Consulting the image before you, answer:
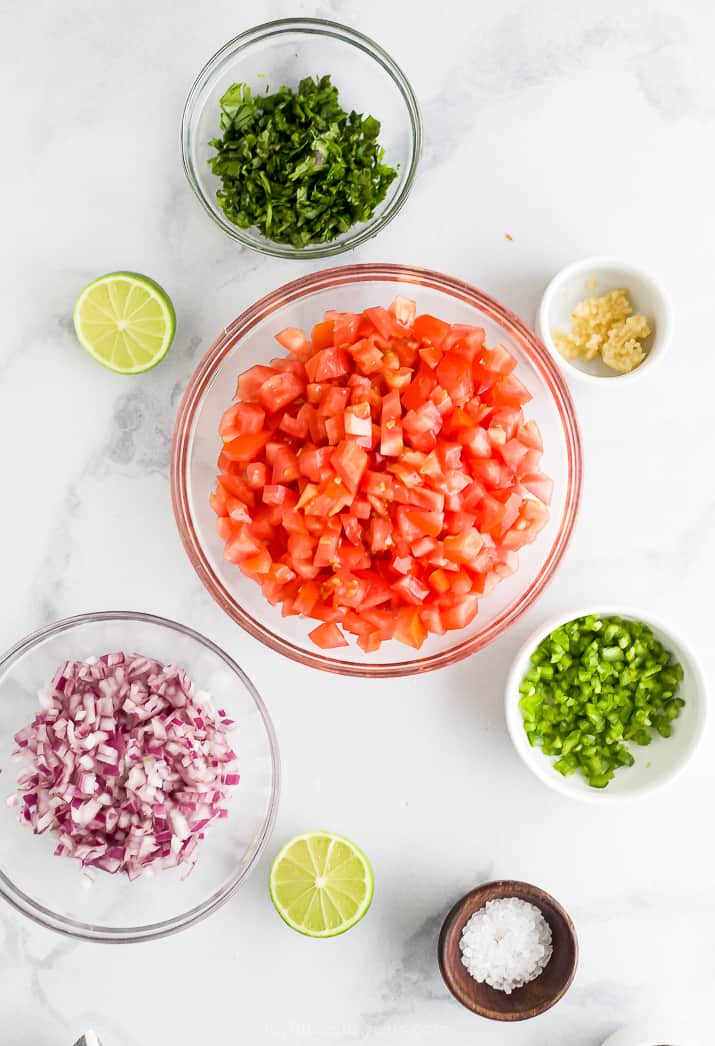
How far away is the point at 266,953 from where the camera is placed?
84.2 inches

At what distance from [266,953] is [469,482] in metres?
1.22

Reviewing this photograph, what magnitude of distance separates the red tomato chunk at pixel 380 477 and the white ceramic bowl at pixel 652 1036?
1.08 metres

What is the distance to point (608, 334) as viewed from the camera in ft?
6.60

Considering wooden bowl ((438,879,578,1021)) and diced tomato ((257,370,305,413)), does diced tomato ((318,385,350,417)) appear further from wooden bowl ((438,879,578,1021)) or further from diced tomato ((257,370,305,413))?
wooden bowl ((438,879,578,1021))

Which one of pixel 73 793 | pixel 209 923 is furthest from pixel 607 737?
pixel 73 793

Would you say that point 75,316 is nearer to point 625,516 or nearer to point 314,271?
point 314,271

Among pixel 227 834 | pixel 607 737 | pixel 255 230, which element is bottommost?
pixel 227 834

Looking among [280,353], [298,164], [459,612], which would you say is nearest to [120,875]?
[459,612]

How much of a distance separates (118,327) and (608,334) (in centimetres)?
104

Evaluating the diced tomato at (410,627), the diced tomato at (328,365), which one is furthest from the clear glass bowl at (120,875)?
the diced tomato at (328,365)

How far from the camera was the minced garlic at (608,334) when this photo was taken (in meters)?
1.99

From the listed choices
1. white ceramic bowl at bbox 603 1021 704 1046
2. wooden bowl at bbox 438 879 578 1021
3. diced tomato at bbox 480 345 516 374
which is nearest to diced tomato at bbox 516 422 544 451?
diced tomato at bbox 480 345 516 374

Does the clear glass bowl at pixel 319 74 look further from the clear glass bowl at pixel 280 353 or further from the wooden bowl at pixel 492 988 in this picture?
the wooden bowl at pixel 492 988

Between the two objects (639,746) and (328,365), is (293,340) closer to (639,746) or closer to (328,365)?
(328,365)
